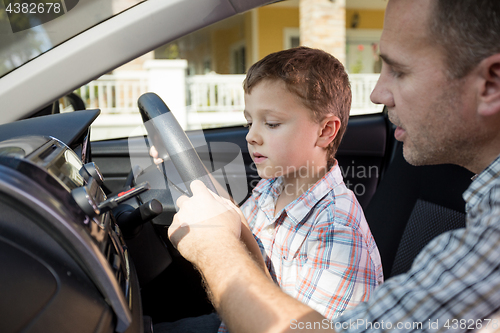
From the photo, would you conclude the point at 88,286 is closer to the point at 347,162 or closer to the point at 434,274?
the point at 434,274

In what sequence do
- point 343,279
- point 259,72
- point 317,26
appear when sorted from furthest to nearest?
point 317,26 → point 259,72 → point 343,279

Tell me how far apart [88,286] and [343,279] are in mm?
592

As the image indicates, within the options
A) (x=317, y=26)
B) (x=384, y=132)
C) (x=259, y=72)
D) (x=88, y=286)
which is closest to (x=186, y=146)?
(x=259, y=72)

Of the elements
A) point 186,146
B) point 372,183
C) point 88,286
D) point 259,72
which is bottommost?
point 372,183

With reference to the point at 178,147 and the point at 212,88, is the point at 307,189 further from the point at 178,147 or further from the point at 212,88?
the point at 212,88

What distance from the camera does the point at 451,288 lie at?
1.87 feet

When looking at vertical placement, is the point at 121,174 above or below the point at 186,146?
below

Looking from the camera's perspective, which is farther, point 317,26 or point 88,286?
point 317,26

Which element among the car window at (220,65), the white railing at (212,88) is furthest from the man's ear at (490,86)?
the white railing at (212,88)

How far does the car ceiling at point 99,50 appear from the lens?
0.97 metres

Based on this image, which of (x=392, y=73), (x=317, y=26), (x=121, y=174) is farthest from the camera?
(x=317, y=26)

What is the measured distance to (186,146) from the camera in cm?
107

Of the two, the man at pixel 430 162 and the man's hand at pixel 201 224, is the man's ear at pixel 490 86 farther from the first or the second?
the man's hand at pixel 201 224

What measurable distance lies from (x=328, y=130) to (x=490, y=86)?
0.62 meters
